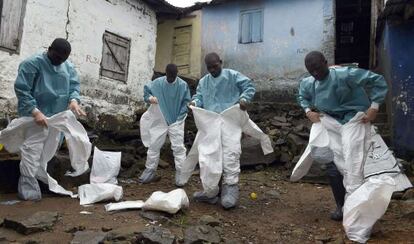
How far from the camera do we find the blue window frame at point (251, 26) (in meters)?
10.8

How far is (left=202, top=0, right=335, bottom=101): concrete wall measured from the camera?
32.9 feet

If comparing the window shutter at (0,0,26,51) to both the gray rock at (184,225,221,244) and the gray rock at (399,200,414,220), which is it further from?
the gray rock at (399,200,414,220)

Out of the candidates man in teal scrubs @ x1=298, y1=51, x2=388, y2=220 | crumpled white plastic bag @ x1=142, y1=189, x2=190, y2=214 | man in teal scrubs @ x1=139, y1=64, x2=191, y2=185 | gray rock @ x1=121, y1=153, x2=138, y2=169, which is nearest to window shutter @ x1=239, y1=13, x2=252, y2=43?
gray rock @ x1=121, y1=153, x2=138, y2=169

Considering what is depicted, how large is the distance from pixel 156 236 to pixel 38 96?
2.11 meters

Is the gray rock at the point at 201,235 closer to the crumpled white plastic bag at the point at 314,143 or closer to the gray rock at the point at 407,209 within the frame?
the crumpled white plastic bag at the point at 314,143

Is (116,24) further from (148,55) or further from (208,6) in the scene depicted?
(208,6)

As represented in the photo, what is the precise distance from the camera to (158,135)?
5137mm

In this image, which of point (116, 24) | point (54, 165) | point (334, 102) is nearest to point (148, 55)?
point (116, 24)

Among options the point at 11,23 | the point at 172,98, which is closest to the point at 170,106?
the point at 172,98

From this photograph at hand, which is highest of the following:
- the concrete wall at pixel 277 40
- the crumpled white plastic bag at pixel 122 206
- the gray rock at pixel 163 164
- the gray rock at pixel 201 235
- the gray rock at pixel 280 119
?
the concrete wall at pixel 277 40

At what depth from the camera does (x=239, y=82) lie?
4.19 metres

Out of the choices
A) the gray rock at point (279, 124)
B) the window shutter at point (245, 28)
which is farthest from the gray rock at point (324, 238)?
the window shutter at point (245, 28)

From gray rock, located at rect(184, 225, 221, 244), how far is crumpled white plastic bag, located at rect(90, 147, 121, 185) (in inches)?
71.5

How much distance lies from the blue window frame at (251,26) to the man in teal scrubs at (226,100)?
6806 millimetres
